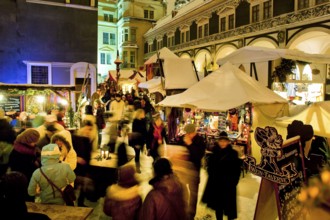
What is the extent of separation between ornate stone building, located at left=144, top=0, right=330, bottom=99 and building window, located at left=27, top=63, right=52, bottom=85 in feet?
32.5

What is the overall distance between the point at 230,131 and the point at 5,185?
7000 millimetres

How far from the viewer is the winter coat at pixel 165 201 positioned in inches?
118

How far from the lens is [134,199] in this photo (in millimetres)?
3201

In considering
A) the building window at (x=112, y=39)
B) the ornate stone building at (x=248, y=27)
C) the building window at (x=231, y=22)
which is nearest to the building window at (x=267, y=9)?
the ornate stone building at (x=248, y=27)

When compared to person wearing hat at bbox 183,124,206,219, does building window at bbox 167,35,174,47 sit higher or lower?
higher

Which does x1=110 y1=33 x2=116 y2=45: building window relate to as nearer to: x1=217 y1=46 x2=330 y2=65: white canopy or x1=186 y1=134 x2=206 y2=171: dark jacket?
x1=217 y1=46 x2=330 y2=65: white canopy

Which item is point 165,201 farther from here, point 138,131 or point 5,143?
point 138,131

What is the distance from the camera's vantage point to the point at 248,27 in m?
19.8

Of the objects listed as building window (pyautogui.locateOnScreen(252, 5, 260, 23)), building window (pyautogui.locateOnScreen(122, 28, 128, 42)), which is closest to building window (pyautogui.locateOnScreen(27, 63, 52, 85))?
building window (pyautogui.locateOnScreen(252, 5, 260, 23))

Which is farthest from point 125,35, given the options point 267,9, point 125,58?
point 267,9

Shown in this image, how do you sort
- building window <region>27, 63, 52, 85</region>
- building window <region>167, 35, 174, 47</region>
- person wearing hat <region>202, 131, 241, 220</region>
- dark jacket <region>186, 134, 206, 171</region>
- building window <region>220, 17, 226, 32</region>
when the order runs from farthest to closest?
building window <region>167, 35, 174, 47</region> < building window <region>220, 17, 226, 32</region> < building window <region>27, 63, 52, 85</region> < dark jacket <region>186, 134, 206, 171</region> < person wearing hat <region>202, 131, 241, 220</region>

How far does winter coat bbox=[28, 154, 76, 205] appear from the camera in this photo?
11.4ft

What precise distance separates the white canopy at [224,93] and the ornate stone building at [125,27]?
3436cm

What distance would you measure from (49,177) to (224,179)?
251 cm
